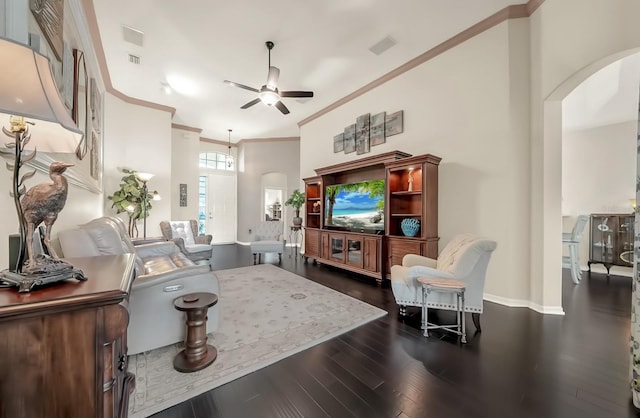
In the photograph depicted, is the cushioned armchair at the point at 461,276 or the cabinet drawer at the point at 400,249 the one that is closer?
the cushioned armchair at the point at 461,276

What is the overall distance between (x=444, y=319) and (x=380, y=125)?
3478 millimetres

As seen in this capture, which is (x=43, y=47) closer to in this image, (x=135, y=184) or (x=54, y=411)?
(x=54, y=411)

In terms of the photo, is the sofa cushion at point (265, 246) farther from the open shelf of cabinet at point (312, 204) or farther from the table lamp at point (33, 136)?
the table lamp at point (33, 136)

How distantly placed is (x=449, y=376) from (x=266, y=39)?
4.48m

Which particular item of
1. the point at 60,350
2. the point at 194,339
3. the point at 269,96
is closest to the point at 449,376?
the point at 194,339

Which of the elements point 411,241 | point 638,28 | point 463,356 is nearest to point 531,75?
point 638,28

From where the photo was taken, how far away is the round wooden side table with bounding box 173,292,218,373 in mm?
1853

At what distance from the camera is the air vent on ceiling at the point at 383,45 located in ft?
12.0

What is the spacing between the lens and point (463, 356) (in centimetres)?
205

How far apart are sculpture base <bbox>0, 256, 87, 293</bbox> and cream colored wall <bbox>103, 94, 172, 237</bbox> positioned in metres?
5.60

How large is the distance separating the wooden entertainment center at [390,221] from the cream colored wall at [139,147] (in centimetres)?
401

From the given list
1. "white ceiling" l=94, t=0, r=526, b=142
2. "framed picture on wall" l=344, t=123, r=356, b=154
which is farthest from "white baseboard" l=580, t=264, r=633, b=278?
"framed picture on wall" l=344, t=123, r=356, b=154

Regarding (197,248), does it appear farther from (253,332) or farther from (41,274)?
(41,274)

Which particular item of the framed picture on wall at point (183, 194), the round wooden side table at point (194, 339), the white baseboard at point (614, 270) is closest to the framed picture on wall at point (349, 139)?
the round wooden side table at point (194, 339)
